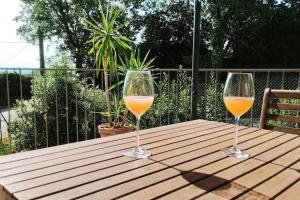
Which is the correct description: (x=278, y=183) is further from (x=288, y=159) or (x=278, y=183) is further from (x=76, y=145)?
(x=76, y=145)

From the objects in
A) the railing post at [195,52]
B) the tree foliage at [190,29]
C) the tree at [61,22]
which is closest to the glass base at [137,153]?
the railing post at [195,52]

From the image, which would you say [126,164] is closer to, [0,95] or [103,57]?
[103,57]

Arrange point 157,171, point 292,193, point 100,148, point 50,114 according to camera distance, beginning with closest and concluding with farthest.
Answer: point 292,193, point 157,171, point 100,148, point 50,114

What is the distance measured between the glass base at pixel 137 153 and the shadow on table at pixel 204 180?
0.56ft

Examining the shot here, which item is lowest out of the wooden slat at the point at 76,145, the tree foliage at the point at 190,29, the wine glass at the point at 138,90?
the wooden slat at the point at 76,145

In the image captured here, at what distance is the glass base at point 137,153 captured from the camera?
903 mm

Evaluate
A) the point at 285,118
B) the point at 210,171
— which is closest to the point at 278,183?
the point at 210,171

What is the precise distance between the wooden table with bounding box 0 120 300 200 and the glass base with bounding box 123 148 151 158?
0.07 ft

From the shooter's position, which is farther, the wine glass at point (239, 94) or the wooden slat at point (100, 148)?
the wine glass at point (239, 94)

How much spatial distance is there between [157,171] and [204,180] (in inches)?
4.9

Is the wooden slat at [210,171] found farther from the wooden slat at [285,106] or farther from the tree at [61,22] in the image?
the tree at [61,22]

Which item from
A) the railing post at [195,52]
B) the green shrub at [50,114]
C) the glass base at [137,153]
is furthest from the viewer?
the green shrub at [50,114]

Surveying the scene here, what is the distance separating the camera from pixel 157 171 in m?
0.78

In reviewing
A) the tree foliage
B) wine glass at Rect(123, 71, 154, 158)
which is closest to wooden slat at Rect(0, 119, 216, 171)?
wine glass at Rect(123, 71, 154, 158)
